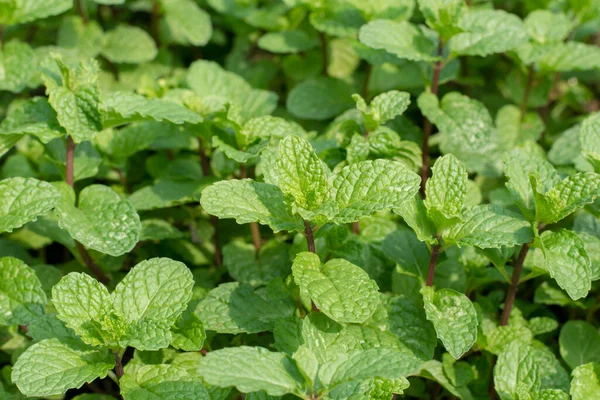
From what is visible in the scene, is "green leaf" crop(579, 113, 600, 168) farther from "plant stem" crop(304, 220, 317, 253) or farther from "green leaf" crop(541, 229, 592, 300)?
"plant stem" crop(304, 220, 317, 253)

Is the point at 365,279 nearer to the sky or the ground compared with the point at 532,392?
nearer to the sky

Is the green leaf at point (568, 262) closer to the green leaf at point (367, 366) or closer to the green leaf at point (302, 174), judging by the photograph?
the green leaf at point (367, 366)

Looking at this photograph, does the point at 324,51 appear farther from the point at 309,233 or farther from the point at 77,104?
the point at 309,233

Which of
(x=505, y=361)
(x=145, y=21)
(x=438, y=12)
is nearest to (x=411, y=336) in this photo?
(x=505, y=361)

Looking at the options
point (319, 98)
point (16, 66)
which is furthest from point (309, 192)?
point (16, 66)

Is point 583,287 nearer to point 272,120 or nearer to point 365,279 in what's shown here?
point 365,279

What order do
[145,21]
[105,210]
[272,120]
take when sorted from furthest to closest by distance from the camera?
[145,21]
[272,120]
[105,210]
